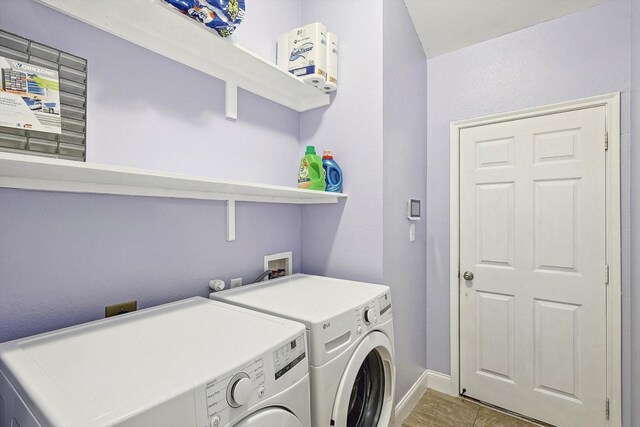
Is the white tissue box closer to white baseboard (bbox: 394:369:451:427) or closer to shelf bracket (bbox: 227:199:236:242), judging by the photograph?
shelf bracket (bbox: 227:199:236:242)

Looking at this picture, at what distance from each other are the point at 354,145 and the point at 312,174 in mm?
341

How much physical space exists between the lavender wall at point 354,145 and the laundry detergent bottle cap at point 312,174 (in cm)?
21

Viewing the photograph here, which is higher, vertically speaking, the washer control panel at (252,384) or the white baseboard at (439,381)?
the washer control panel at (252,384)

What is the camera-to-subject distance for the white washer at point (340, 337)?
1.08 metres

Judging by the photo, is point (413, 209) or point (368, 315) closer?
point (368, 315)

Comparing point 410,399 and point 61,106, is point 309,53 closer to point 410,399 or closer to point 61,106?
point 61,106

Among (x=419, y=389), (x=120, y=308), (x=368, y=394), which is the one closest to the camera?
(x=120, y=308)

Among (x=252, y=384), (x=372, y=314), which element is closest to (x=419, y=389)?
(x=372, y=314)

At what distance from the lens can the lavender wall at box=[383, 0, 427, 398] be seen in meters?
1.88

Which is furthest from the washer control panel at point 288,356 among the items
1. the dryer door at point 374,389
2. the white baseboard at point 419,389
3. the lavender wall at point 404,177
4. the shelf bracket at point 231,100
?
the white baseboard at point 419,389

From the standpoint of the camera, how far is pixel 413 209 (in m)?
2.18

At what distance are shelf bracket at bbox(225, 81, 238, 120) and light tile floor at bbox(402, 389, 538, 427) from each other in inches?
88.5

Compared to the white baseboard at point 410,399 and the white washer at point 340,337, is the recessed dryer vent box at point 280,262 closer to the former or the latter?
the white washer at point 340,337

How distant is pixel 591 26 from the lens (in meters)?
1.91
